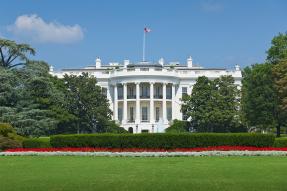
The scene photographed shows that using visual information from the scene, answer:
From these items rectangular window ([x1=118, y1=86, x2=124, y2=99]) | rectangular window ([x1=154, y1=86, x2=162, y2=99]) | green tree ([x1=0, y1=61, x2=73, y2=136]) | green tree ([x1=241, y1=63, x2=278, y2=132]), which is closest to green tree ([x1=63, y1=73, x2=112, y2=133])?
rectangular window ([x1=118, y1=86, x2=124, y2=99])

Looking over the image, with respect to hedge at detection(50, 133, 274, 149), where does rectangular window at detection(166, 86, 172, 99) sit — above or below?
above

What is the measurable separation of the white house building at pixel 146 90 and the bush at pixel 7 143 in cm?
4220

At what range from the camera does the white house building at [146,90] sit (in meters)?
74.8

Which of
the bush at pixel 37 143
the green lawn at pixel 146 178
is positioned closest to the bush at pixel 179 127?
the bush at pixel 37 143

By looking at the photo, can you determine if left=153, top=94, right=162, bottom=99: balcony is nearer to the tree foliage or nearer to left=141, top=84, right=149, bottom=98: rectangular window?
left=141, top=84, right=149, bottom=98: rectangular window

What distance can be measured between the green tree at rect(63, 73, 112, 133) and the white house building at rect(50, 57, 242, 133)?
11.2 metres

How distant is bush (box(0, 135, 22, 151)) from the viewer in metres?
29.7

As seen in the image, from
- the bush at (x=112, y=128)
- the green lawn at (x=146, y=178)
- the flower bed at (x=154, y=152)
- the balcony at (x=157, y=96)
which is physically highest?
the balcony at (x=157, y=96)

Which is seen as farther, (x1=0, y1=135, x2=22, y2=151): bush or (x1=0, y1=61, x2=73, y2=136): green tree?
(x1=0, y1=61, x2=73, y2=136): green tree

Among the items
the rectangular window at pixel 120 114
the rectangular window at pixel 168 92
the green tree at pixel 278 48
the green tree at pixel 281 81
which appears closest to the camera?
Answer: the green tree at pixel 281 81

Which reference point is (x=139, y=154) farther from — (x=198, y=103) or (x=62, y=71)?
(x=62, y=71)

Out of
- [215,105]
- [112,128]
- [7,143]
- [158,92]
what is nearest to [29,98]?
[7,143]

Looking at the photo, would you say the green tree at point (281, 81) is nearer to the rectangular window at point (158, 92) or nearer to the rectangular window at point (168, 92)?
the rectangular window at point (158, 92)

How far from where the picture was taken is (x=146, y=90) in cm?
7725
